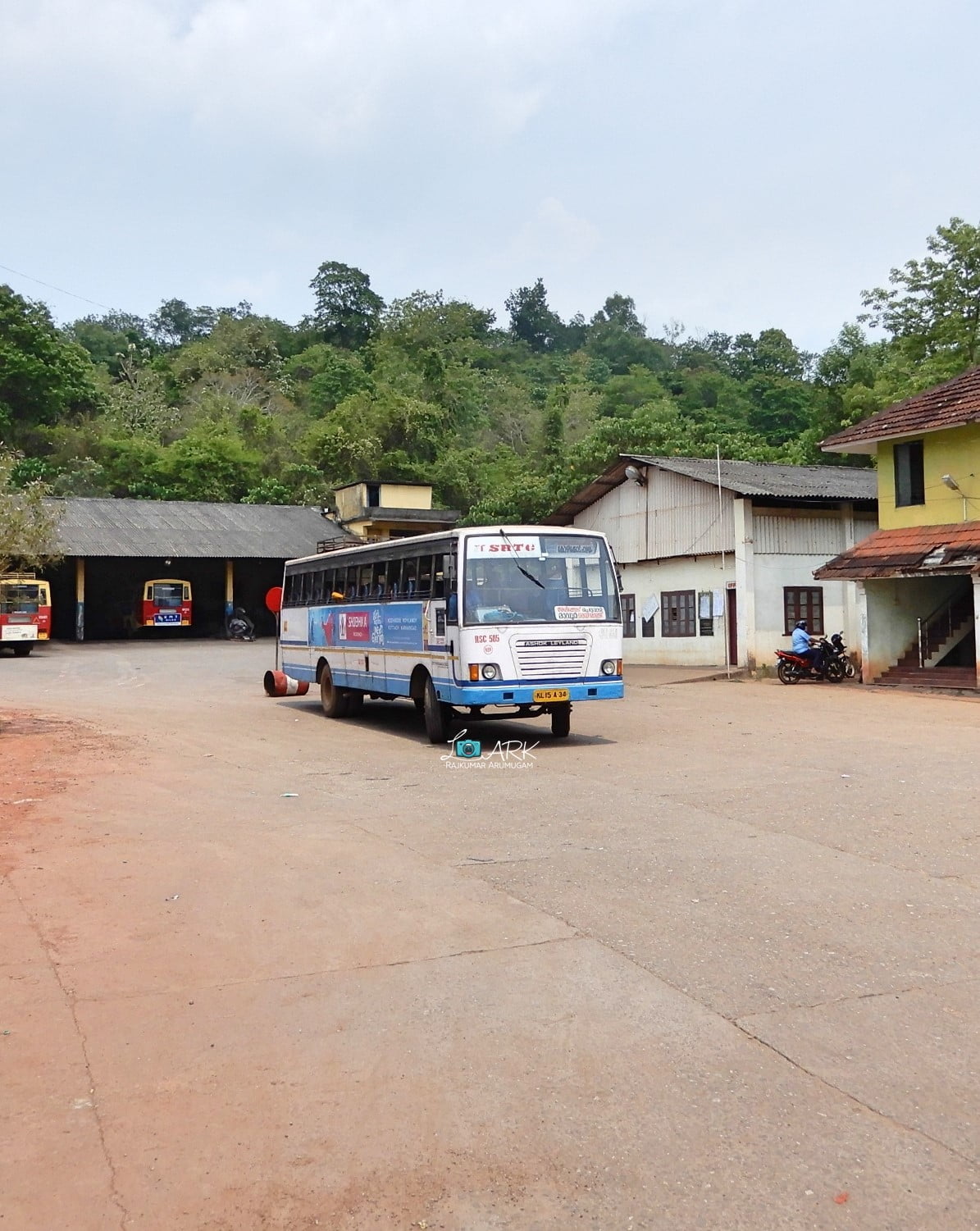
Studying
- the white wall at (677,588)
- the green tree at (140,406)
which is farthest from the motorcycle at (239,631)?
the green tree at (140,406)

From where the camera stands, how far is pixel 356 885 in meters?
7.44

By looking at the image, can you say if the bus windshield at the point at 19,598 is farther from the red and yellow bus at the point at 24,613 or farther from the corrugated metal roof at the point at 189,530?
the corrugated metal roof at the point at 189,530

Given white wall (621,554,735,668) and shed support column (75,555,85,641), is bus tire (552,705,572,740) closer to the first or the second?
white wall (621,554,735,668)

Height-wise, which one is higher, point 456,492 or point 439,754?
point 456,492

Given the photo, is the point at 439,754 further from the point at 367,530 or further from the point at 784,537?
the point at 367,530

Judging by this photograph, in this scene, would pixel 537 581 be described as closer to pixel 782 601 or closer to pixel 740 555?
pixel 740 555

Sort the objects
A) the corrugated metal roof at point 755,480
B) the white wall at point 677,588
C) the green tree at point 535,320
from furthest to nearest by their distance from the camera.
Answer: the green tree at point 535,320, the white wall at point 677,588, the corrugated metal roof at point 755,480

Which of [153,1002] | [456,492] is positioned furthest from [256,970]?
[456,492]

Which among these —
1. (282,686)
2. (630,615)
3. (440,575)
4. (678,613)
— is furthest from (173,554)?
(440,575)

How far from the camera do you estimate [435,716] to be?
49.5ft

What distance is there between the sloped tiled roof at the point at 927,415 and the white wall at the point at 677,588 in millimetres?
4281

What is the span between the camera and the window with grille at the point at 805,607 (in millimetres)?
28250

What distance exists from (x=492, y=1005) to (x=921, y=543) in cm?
2126

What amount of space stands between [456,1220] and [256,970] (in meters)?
2.59
